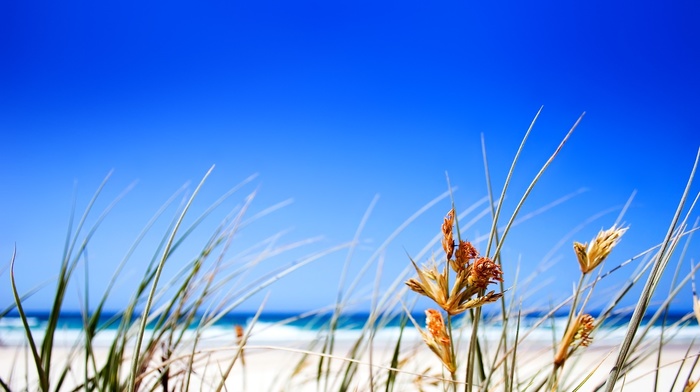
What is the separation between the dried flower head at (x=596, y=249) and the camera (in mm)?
447

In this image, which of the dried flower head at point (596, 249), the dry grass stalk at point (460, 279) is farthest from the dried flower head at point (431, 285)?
the dried flower head at point (596, 249)

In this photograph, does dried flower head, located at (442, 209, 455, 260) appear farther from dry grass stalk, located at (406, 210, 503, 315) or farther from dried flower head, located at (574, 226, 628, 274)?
dried flower head, located at (574, 226, 628, 274)

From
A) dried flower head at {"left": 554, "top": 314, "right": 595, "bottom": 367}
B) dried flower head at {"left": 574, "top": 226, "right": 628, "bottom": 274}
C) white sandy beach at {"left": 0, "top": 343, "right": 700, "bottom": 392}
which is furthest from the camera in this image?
white sandy beach at {"left": 0, "top": 343, "right": 700, "bottom": 392}

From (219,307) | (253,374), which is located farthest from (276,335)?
(219,307)

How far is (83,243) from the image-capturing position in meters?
0.81

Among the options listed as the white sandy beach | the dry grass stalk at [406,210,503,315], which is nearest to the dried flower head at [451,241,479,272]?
the dry grass stalk at [406,210,503,315]

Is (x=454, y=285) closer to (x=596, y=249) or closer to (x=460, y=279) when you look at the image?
Result: (x=460, y=279)

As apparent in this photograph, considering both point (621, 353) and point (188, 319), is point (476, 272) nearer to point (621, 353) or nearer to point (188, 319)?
point (621, 353)

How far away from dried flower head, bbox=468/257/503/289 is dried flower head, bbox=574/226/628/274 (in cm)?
9

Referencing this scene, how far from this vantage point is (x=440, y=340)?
435mm

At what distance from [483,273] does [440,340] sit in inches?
2.6

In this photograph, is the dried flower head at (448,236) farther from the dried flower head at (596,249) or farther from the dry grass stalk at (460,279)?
the dried flower head at (596,249)

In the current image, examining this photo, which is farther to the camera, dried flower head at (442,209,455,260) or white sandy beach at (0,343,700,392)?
white sandy beach at (0,343,700,392)

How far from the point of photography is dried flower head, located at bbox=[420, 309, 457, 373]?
435mm
